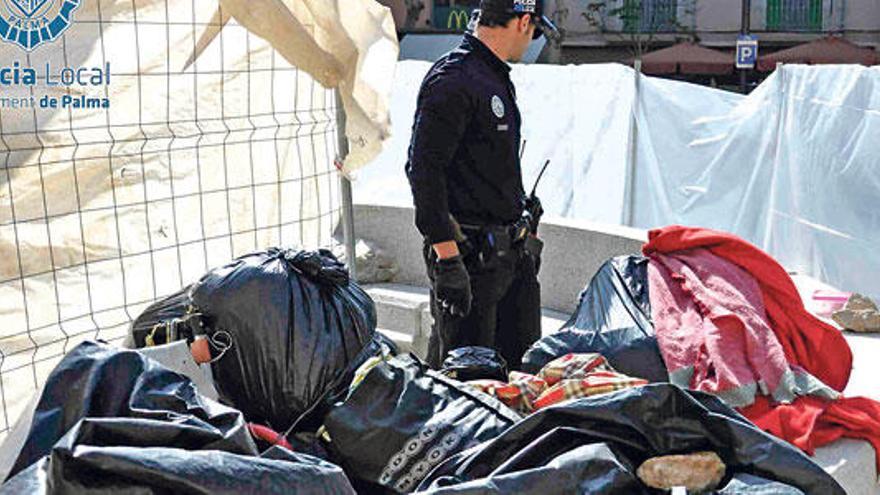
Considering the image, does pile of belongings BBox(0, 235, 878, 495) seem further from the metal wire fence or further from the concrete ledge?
the concrete ledge

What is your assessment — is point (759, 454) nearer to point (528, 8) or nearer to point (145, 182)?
point (528, 8)

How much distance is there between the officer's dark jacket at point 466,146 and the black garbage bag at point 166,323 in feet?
3.45

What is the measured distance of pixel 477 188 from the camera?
4.24m

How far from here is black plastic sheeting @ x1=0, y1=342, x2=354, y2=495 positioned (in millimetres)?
1942

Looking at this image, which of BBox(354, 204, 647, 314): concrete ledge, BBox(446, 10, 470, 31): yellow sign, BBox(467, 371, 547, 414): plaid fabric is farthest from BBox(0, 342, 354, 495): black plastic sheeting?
BBox(446, 10, 470, 31): yellow sign

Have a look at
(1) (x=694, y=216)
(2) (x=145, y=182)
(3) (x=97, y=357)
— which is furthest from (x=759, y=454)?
(1) (x=694, y=216)

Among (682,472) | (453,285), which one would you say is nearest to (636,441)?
(682,472)

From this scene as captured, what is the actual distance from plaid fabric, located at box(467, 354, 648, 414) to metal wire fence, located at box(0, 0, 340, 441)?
1827 mm

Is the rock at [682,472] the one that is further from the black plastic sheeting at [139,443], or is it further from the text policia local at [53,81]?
the text policia local at [53,81]

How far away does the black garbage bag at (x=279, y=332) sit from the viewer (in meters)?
2.77

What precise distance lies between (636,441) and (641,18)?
32093 millimetres

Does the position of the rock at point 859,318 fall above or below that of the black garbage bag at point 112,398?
below

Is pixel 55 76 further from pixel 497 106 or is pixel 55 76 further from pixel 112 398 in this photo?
pixel 112 398

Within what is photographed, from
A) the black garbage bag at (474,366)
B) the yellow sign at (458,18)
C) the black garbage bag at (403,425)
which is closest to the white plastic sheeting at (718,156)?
the black garbage bag at (474,366)
